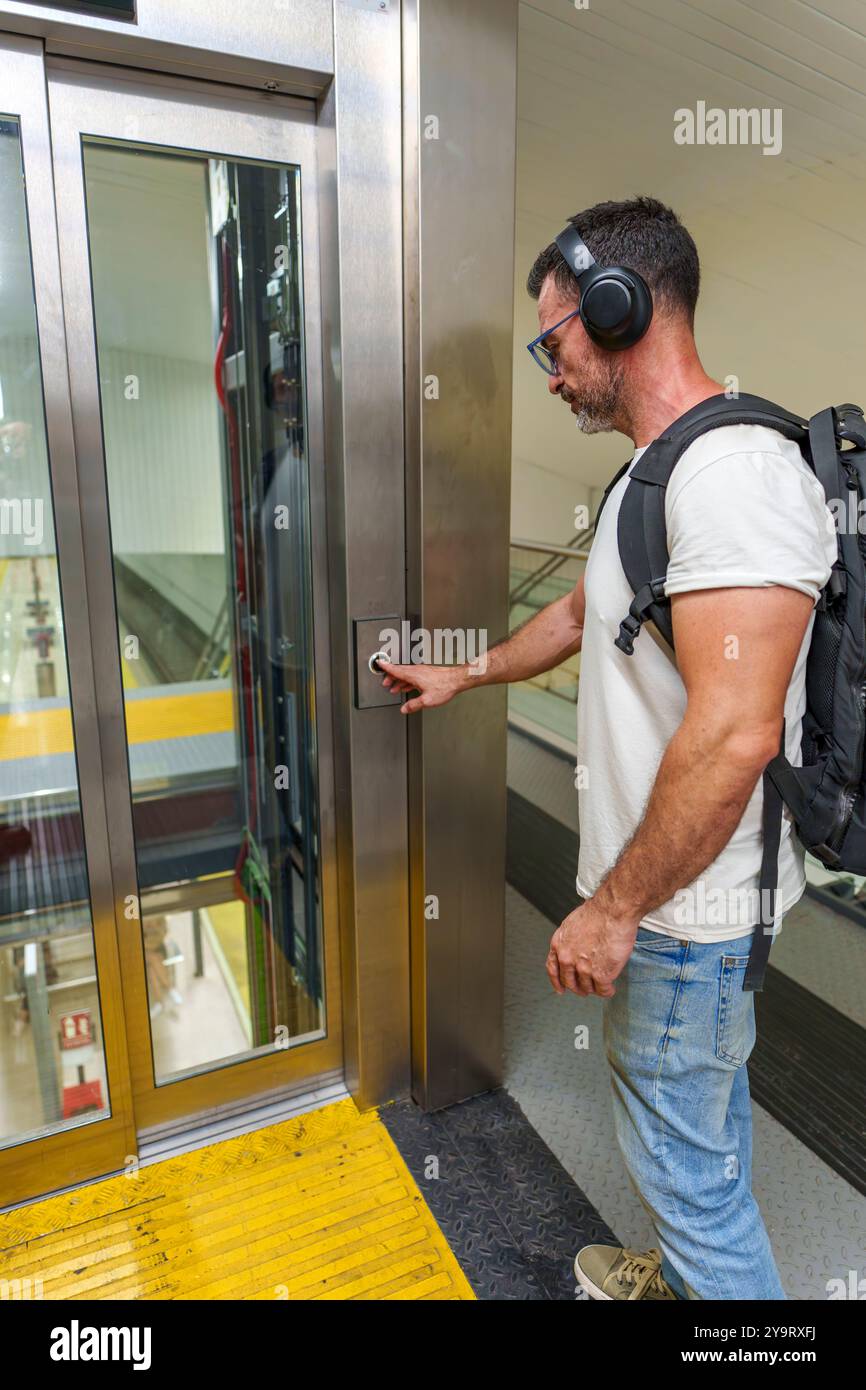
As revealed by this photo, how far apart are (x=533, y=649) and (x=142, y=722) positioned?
1.13 m

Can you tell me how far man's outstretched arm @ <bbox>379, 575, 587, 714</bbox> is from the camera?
1854mm

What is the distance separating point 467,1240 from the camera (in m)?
1.90

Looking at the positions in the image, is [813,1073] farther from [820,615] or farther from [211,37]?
[211,37]

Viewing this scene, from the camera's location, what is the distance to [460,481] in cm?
198

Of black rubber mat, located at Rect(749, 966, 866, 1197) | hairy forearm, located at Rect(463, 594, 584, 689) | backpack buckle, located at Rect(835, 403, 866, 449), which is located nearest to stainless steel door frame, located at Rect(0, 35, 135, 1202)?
hairy forearm, located at Rect(463, 594, 584, 689)

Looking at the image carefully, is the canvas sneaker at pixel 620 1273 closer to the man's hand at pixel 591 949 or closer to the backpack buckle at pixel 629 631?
the man's hand at pixel 591 949

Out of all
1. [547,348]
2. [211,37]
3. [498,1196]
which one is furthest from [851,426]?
[498,1196]

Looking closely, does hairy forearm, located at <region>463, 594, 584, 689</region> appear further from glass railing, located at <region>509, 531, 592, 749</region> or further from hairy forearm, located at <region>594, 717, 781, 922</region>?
glass railing, located at <region>509, 531, 592, 749</region>

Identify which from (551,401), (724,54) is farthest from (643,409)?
(551,401)

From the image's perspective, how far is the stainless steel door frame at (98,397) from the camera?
1.72 meters

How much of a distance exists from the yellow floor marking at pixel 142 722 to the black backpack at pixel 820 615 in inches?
51.0

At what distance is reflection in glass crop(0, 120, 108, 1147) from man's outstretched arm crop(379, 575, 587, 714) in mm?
773

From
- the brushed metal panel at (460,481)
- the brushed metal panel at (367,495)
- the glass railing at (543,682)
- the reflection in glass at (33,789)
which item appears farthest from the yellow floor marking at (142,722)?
the glass railing at (543,682)

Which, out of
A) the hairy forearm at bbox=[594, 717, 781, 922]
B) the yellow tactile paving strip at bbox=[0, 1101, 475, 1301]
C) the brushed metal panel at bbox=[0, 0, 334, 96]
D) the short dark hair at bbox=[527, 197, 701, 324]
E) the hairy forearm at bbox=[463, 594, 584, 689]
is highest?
the brushed metal panel at bbox=[0, 0, 334, 96]
